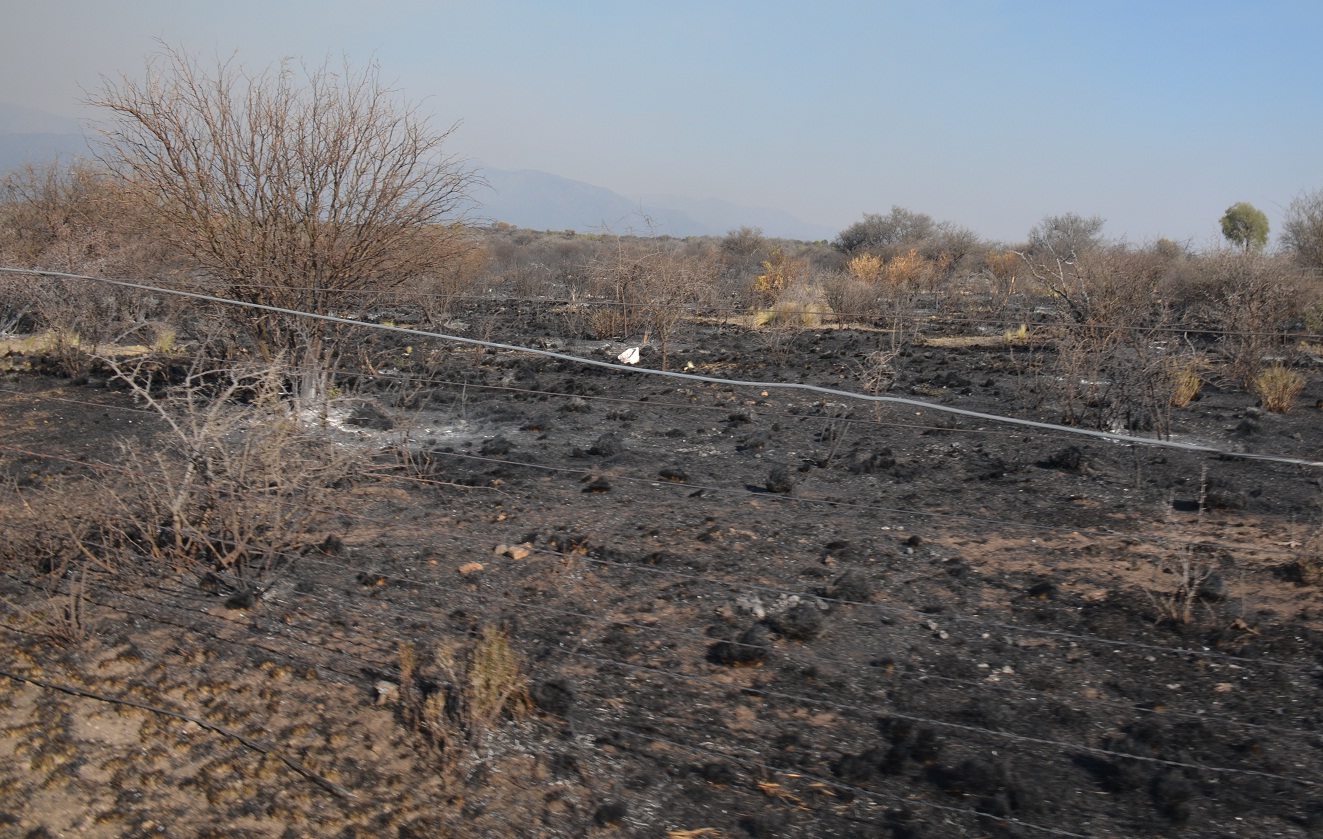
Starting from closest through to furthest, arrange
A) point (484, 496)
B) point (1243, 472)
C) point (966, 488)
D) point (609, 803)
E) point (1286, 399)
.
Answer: point (609, 803) < point (484, 496) < point (966, 488) < point (1243, 472) < point (1286, 399)

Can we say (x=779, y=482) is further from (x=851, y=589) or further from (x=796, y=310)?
(x=796, y=310)

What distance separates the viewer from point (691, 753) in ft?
10.9

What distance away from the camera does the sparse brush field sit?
3.08m

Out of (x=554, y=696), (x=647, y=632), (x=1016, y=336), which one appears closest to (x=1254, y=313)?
(x=1016, y=336)

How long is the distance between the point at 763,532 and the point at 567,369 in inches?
293

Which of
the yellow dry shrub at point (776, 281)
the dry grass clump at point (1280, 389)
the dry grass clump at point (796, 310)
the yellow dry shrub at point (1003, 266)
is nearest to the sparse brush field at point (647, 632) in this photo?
the dry grass clump at point (1280, 389)

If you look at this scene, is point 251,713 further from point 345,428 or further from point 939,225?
point 939,225

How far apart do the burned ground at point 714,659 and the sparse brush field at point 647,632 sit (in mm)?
18

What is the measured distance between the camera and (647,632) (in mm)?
4281

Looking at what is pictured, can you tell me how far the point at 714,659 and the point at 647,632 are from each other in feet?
1.31

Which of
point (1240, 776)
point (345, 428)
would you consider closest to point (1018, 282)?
point (345, 428)

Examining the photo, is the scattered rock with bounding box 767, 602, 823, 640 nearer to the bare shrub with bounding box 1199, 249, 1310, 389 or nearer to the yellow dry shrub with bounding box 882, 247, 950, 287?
the bare shrub with bounding box 1199, 249, 1310, 389

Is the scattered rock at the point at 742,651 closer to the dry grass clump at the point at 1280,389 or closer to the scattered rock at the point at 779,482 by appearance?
the scattered rock at the point at 779,482

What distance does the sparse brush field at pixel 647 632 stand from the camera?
10.1 ft
